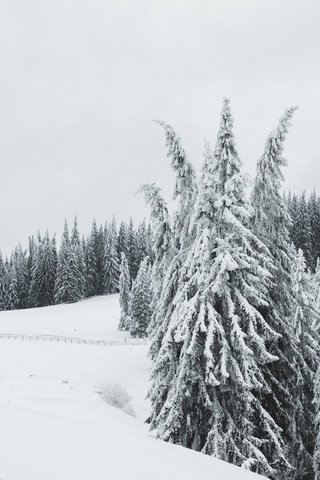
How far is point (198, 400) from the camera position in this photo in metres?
13.2

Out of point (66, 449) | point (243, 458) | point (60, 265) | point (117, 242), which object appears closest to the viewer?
point (66, 449)

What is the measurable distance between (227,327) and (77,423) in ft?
18.4

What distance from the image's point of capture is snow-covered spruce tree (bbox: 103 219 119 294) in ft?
335

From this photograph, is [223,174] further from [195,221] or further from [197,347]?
[197,347]

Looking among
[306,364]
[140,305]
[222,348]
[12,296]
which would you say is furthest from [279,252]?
[12,296]

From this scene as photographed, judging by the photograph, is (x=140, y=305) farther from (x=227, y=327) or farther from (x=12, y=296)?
(x=227, y=327)

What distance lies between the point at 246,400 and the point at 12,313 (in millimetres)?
72875

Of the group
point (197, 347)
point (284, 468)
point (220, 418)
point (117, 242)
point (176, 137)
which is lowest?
point (284, 468)

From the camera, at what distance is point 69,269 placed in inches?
3553

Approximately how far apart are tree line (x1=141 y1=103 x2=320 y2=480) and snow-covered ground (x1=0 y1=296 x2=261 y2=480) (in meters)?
1.97

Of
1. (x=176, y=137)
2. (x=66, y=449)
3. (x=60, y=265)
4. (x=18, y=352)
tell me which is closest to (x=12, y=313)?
(x=60, y=265)

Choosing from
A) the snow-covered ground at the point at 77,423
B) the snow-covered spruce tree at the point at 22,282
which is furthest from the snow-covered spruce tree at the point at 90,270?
the snow-covered ground at the point at 77,423

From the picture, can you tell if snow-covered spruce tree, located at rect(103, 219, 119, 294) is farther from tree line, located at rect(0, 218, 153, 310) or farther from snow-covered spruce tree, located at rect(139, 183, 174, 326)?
snow-covered spruce tree, located at rect(139, 183, 174, 326)


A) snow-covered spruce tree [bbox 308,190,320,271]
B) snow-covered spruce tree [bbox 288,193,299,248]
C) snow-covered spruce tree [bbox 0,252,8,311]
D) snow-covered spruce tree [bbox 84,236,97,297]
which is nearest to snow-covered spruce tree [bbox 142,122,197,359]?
snow-covered spruce tree [bbox 288,193,299,248]
